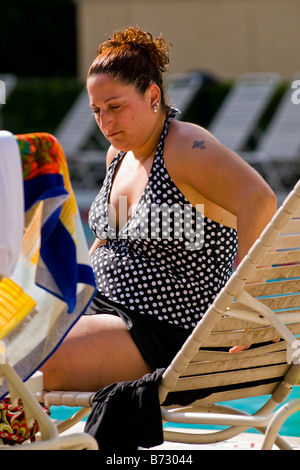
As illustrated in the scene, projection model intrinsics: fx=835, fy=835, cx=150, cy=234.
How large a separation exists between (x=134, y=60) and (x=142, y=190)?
1.35 ft

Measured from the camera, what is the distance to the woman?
2414 mm

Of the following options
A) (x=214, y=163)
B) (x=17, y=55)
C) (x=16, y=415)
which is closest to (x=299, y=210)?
(x=214, y=163)

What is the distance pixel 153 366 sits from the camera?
2457mm

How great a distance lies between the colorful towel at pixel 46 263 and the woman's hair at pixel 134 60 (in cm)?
66

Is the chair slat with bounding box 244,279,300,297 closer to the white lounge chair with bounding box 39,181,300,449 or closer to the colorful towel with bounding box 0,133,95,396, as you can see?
the white lounge chair with bounding box 39,181,300,449

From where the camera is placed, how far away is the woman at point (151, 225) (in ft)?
7.92

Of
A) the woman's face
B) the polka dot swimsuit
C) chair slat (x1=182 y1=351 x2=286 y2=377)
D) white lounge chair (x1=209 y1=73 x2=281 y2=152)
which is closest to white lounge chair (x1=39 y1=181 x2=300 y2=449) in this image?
chair slat (x1=182 y1=351 x2=286 y2=377)

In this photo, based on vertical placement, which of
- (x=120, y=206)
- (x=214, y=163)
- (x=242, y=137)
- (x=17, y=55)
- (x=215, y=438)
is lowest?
(x=17, y=55)

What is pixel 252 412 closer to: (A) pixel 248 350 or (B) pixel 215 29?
(A) pixel 248 350

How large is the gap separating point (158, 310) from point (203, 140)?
1.74 ft

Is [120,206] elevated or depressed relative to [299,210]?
depressed

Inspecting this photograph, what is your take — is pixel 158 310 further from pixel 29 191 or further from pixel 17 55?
pixel 17 55

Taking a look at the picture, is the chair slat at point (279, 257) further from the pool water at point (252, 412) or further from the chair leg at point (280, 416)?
the pool water at point (252, 412)

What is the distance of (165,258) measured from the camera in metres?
2.58
